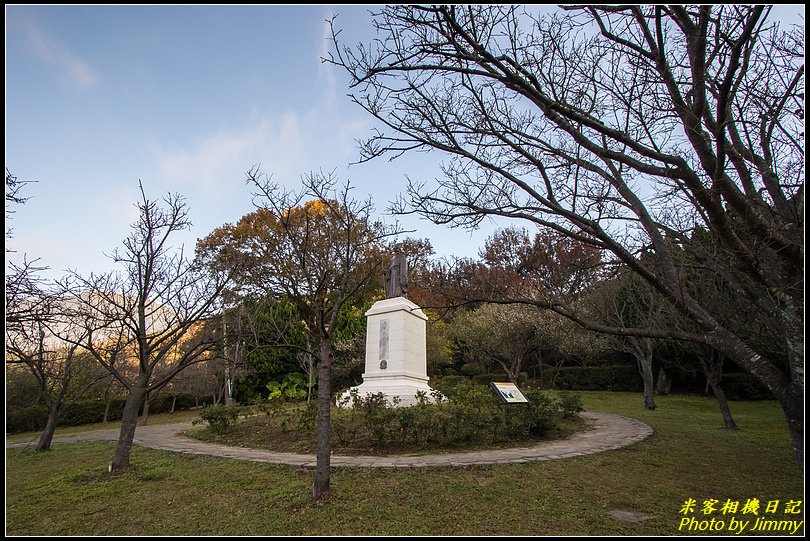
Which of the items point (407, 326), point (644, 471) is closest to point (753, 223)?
point (644, 471)

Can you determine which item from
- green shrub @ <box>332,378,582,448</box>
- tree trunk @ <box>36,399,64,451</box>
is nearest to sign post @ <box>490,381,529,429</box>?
green shrub @ <box>332,378,582,448</box>

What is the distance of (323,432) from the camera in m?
5.06

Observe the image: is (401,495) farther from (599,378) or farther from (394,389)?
(599,378)

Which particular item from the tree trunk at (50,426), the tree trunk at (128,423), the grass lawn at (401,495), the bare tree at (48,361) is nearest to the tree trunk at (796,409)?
the grass lawn at (401,495)

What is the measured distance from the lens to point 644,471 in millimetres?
6336

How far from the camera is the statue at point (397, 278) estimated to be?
53.8ft

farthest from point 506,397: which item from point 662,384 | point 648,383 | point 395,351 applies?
point 662,384

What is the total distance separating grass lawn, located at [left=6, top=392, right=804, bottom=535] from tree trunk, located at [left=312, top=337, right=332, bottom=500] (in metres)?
0.15

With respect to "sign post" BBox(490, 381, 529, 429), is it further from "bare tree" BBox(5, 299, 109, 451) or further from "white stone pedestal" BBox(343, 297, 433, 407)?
"bare tree" BBox(5, 299, 109, 451)

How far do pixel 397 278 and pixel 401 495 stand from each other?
11670 millimetres

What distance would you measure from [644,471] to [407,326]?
9.41 m

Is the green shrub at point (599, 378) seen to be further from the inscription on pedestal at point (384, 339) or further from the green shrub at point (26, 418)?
the green shrub at point (26, 418)

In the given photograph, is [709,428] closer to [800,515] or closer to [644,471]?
[644,471]

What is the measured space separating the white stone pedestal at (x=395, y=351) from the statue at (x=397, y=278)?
1.99 ft
